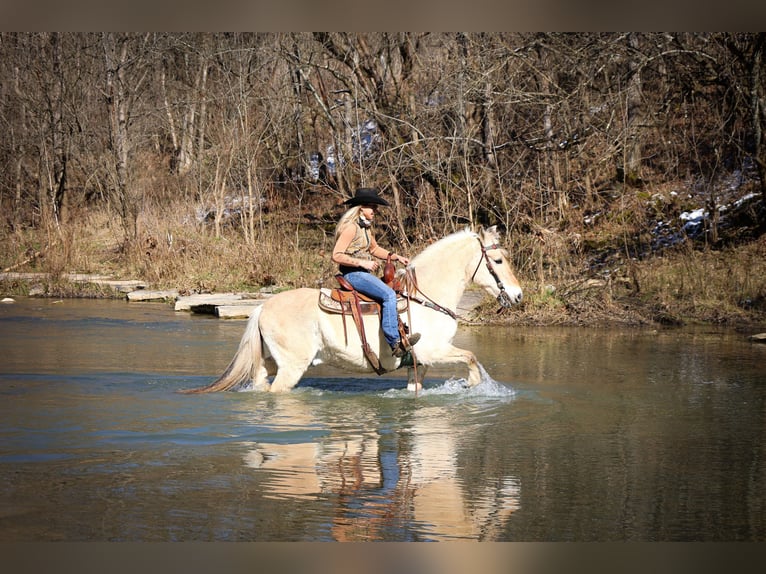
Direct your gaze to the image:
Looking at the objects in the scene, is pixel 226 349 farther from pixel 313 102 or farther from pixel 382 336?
pixel 313 102

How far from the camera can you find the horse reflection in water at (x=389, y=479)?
6.04m

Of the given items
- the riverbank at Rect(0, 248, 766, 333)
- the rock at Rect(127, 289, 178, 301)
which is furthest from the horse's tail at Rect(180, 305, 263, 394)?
the rock at Rect(127, 289, 178, 301)

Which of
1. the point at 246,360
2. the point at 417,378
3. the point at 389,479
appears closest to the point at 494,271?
the point at 417,378

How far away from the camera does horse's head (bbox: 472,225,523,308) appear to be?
10.5 meters

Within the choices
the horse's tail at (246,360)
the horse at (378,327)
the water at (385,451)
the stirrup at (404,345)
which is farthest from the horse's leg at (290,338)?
the stirrup at (404,345)

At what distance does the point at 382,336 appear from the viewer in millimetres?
10078

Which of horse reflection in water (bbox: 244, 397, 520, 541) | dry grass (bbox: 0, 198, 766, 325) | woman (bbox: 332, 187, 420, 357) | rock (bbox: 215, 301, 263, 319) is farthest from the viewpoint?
rock (bbox: 215, 301, 263, 319)

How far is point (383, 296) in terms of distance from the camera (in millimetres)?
9922

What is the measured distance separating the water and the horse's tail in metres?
0.16

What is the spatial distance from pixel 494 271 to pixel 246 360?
2849mm

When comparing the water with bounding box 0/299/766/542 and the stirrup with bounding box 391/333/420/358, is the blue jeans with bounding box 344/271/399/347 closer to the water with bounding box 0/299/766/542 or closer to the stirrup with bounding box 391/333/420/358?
the stirrup with bounding box 391/333/420/358

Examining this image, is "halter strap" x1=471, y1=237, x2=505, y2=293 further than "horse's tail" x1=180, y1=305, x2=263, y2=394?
Yes

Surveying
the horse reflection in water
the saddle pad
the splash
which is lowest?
the horse reflection in water

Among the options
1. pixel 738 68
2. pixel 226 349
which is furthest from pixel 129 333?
pixel 738 68
